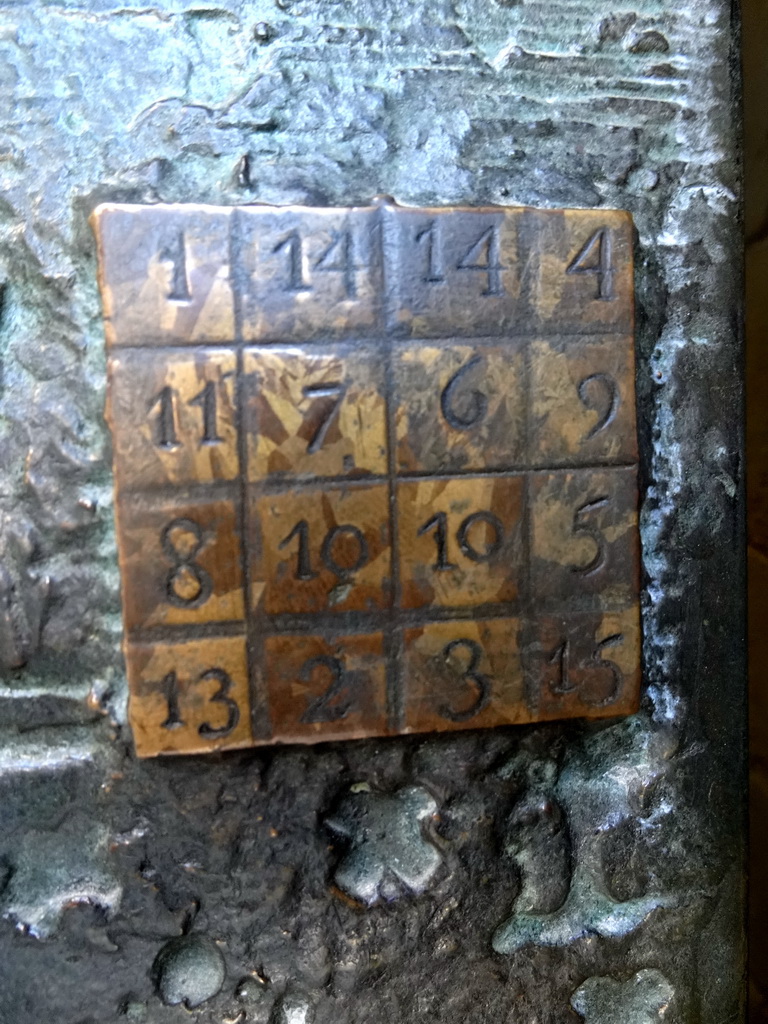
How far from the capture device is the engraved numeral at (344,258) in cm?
103

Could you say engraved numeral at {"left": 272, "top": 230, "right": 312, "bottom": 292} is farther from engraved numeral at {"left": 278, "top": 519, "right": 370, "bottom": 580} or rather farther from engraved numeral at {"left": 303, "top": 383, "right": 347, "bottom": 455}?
engraved numeral at {"left": 278, "top": 519, "right": 370, "bottom": 580}

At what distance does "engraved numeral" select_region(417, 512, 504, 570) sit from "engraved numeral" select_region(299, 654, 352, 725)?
0.61 feet

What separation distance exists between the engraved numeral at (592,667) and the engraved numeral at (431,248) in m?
0.52

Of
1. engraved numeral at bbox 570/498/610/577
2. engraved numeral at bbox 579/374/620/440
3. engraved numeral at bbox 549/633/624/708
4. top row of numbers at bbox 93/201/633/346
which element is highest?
top row of numbers at bbox 93/201/633/346

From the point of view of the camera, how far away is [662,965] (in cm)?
122

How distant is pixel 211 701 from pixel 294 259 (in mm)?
572

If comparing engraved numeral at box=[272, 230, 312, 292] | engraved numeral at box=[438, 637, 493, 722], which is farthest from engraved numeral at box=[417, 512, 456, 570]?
engraved numeral at box=[272, 230, 312, 292]

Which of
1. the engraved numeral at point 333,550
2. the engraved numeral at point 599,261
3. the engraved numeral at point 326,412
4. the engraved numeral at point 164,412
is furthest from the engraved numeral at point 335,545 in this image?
the engraved numeral at point 599,261

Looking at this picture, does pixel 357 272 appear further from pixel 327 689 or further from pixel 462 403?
pixel 327 689

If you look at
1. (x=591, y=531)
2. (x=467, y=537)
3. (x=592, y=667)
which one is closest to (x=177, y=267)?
(x=467, y=537)

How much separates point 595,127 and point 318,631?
0.79 m

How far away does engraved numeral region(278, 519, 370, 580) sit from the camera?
104cm

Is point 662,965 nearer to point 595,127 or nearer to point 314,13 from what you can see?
point 595,127

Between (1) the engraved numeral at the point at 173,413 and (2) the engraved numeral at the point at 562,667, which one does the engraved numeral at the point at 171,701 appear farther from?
(2) the engraved numeral at the point at 562,667
